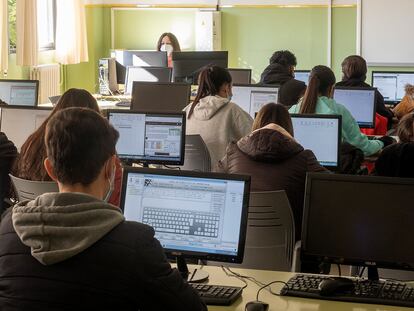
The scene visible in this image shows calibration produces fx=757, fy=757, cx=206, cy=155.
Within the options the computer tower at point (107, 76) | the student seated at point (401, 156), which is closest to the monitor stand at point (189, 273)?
the student seated at point (401, 156)

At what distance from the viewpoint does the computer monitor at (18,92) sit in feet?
21.0

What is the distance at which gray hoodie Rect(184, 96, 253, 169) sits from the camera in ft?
17.8

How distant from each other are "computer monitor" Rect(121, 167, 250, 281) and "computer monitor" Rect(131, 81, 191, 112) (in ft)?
11.2

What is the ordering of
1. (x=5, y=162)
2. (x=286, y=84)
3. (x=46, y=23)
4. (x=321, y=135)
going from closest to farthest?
(x=5, y=162), (x=321, y=135), (x=286, y=84), (x=46, y=23)

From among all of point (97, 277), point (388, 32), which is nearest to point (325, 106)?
point (97, 277)

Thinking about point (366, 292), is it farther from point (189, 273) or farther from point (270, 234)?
point (270, 234)

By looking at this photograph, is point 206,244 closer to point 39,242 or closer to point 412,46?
point 39,242

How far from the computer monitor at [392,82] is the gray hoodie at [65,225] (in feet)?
23.4

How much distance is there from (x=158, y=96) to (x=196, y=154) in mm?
1209

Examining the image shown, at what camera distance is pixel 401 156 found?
13.8 feet

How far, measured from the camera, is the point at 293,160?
3.64 m

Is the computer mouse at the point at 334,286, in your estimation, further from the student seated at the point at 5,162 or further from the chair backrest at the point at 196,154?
the chair backrest at the point at 196,154

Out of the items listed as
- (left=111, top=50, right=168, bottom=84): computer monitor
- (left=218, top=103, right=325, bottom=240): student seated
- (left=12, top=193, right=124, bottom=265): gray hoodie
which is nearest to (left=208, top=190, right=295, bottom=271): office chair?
(left=218, top=103, right=325, bottom=240): student seated

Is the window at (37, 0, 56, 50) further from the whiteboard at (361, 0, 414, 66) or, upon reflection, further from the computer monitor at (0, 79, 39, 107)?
the whiteboard at (361, 0, 414, 66)
